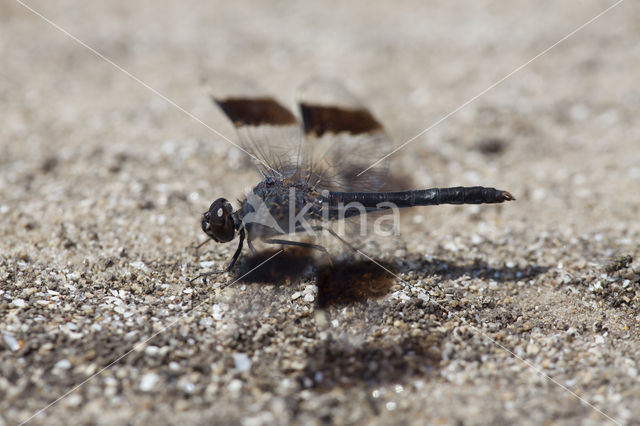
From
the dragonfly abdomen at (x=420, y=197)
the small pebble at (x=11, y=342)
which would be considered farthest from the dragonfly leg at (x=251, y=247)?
the small pebble at (x=11, y=342)

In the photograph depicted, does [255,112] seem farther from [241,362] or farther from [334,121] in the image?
[241,362]

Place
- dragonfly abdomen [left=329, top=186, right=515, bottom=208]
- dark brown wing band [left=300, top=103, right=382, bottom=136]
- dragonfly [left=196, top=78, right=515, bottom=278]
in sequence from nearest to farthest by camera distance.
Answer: dragonfly [left=196, top=78, right=515, bottom=278], dragonfly abdomen [left=329, top=186, right=515, bottom=208], dark brown wing band [left=300, top=103, right=382, bottom=136]

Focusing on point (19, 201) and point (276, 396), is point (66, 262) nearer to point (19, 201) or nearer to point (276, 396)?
point (19, 201)

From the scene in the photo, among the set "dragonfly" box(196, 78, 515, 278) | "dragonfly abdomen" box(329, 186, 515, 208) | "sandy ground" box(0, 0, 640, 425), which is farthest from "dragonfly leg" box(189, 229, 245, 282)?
"dragonfly abdomen" box(329, 186, 515, 208)

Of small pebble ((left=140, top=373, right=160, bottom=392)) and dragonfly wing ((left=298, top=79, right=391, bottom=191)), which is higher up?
dragonfly wing ((left=298, top=79, right=391, bottom=191))

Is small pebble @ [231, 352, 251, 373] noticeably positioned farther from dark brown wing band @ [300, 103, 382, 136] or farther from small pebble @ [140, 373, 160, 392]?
dark brown wing band @ [300, 103, 382, 136]

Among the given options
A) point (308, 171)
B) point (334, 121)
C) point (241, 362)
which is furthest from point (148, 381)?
point (334, 121)

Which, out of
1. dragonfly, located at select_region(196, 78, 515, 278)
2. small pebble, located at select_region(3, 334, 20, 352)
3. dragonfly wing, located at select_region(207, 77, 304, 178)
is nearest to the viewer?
small pebble, located at select_region(3, 334, 20, 352)

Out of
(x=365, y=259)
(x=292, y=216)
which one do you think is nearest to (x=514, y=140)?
(x=365, y=259)
